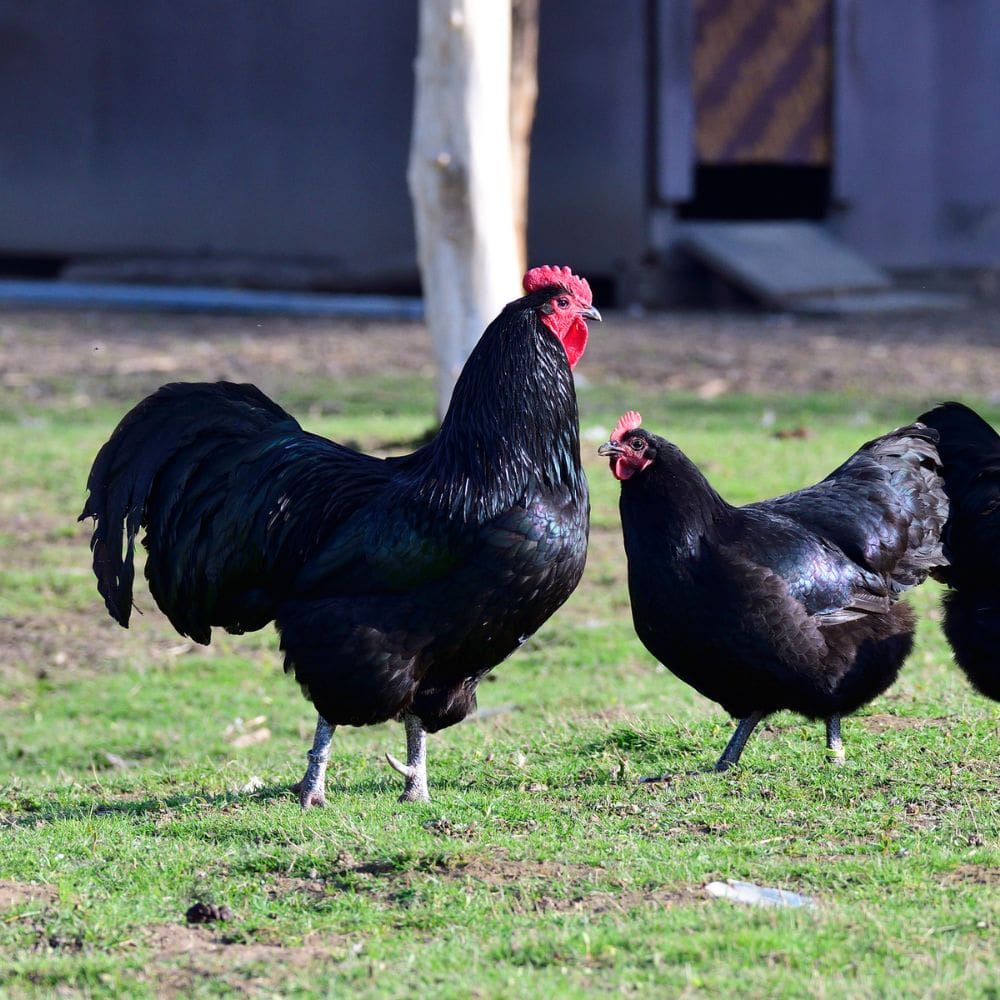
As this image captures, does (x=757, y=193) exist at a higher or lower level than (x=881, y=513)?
higher

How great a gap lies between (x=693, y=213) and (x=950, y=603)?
17000mm

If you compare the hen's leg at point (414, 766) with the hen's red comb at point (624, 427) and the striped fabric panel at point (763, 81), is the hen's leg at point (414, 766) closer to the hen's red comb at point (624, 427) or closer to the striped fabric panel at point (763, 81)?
the hen's red comb at point (624, 427)

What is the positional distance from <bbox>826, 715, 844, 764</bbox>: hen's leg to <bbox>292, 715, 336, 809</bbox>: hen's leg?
1.98 metres

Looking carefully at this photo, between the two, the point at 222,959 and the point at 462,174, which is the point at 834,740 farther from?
the point at 462,174

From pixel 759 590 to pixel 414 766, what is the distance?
4.88 feet

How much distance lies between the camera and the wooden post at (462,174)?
36.4 feet

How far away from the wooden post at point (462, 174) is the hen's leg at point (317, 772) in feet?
18.6

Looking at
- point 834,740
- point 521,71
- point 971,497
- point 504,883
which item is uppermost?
point 521,71

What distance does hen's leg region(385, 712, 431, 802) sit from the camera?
595 cm

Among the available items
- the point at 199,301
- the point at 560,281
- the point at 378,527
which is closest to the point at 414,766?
the point at 378,527

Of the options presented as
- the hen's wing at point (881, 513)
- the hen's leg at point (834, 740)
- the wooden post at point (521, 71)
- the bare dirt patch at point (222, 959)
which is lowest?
the hen's leg at point (834, 740)

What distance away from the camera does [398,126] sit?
62.6 feet

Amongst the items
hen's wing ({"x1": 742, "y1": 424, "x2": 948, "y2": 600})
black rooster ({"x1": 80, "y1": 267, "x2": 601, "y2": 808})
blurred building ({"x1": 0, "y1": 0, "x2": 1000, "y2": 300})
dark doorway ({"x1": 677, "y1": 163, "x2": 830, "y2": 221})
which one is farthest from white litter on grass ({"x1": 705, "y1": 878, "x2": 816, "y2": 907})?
dark doorway ({"x1": 677, "y1": 163, "x2": 830, "y2": 221})

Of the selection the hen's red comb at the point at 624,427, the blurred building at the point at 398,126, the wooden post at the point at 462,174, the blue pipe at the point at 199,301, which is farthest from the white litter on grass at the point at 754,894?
the blurred building at the point at 398,126
